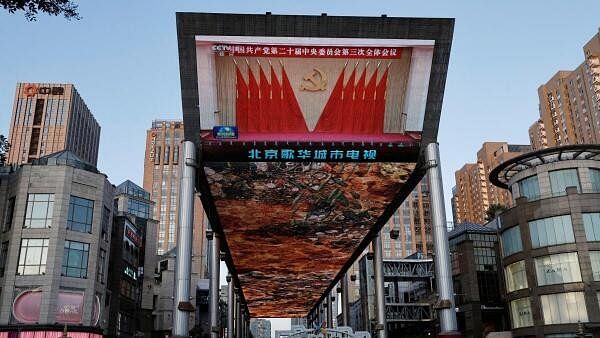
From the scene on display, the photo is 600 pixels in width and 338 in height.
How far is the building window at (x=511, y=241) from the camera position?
171ft

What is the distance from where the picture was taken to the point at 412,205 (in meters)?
164

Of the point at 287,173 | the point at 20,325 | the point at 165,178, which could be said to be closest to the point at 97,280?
the point at 20,325

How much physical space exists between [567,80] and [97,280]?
5084 inches

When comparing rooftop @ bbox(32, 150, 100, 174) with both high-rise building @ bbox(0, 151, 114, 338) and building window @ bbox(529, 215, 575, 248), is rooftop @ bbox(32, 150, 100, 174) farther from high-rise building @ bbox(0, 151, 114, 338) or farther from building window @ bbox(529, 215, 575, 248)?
building window @ bbox(529, 215, 575, 248)

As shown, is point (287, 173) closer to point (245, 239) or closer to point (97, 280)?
point (245, 239)

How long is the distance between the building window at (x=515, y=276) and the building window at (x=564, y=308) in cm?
300

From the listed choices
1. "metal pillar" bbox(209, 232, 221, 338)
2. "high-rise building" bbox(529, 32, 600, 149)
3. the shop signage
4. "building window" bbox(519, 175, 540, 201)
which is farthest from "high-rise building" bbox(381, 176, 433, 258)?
the shop signage

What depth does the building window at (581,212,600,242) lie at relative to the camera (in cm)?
4709

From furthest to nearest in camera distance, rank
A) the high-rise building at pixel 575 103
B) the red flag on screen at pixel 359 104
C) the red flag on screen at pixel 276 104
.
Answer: the high-rise building at pixel 575 103 → the red flag on screen at pixel 359 104 → the red flag on screen at pixel 276 104

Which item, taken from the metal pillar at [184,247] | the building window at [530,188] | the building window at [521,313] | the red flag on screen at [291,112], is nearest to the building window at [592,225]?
the building window at [530,188]

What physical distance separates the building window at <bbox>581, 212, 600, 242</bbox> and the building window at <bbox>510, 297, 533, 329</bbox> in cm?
818

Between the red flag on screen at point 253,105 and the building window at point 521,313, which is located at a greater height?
the red flag on screen at point 253,105

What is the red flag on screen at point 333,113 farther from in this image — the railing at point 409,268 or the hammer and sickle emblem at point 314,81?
the railing at point 409,268

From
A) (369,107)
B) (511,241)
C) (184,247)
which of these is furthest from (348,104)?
(511,241)
